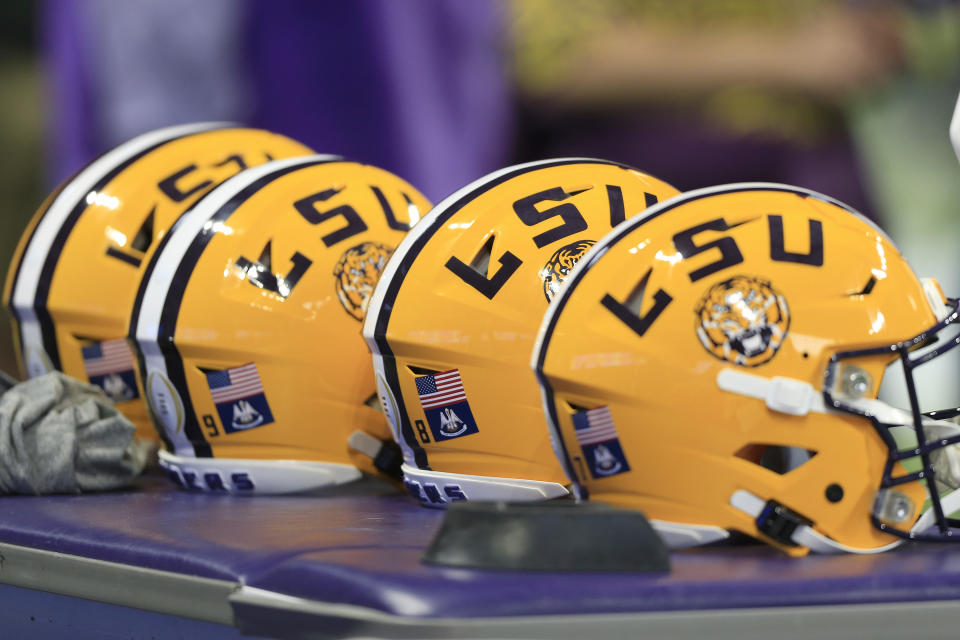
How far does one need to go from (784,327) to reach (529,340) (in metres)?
0.35

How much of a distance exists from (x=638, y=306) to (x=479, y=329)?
269 millimetres

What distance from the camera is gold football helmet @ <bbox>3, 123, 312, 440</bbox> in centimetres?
195

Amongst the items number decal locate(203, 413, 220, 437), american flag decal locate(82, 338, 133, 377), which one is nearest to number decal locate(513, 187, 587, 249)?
number decal locate(203, 413, 220, 437)

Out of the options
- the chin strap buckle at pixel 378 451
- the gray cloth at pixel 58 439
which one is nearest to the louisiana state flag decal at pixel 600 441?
the chin strap buckle at pixel 378 451

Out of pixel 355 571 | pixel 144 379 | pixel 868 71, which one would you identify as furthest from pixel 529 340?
pixel 868 71

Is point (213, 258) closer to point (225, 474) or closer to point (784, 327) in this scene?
point (225, 474)

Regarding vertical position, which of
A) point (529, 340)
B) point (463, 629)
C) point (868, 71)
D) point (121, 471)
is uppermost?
point (868, 71)

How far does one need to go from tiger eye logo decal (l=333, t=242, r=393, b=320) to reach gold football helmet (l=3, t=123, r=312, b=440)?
356 mm

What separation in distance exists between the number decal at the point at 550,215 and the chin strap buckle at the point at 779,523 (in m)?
0.46

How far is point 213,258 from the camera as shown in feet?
5.74

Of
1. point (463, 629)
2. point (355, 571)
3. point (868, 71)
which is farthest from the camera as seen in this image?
point (868, 71)

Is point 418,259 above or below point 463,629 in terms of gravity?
above

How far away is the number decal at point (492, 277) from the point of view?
1501 millimetres

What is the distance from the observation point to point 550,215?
1542 millimetres
